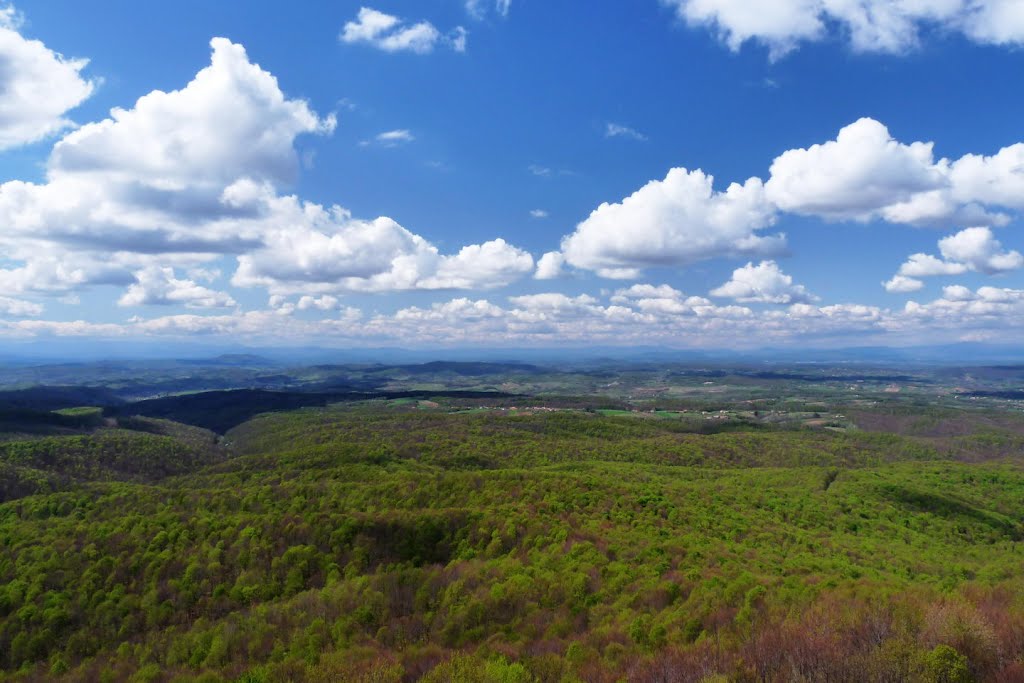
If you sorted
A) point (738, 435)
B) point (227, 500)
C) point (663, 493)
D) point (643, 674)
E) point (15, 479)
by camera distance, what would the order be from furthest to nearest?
point (738, 435) < point (15, 479) < point (663, 493) < point (227, 500) < point (643, 674)

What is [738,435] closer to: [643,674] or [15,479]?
[643,674]

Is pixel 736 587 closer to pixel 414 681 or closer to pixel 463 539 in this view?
pixel 414 681

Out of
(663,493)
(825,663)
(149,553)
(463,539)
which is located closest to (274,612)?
(463,539)

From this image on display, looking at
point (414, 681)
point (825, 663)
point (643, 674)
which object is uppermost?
point (825, 663)

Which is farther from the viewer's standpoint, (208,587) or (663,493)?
(663,493)

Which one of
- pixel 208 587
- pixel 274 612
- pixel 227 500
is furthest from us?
pixel 227 500

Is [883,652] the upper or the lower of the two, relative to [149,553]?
upper

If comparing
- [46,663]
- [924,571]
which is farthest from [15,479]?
[924,571]
